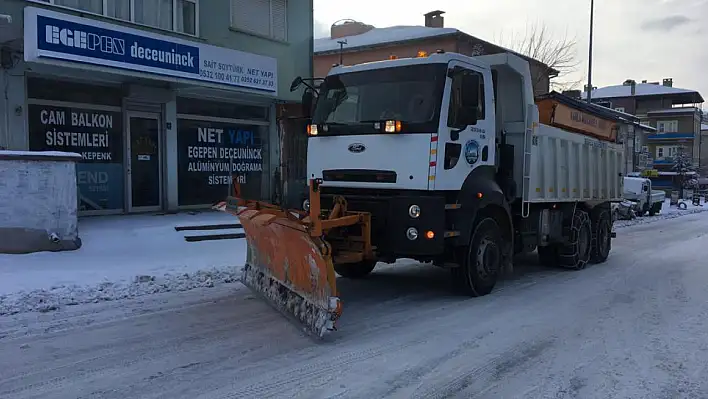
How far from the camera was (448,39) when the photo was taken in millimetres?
26953

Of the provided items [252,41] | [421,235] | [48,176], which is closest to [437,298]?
[421,235]

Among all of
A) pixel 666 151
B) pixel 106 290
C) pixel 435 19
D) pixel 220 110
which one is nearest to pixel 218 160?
pixel 220 110

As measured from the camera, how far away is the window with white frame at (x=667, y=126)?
76438 millimetres

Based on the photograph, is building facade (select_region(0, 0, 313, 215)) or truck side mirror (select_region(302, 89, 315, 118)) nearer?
truck side mirror (select_region(302, 89, 315, 118))

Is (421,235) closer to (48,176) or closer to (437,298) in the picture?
(437,298)

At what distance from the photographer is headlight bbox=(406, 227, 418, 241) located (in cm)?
651

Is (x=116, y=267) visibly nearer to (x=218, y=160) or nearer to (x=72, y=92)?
(x=72, y=92)

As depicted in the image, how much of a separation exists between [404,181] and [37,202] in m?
5.87

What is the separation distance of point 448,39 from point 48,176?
69.9 ft

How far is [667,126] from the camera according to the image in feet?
253

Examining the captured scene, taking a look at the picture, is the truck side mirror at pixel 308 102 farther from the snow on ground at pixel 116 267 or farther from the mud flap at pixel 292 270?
the snow on ground at pixel 116 267

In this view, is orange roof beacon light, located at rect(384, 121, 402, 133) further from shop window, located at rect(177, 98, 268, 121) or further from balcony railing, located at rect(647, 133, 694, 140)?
balcony railing, located at rect(647, 133, 694, 140)

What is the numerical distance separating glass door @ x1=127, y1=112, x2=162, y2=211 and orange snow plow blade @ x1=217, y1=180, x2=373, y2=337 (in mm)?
6779

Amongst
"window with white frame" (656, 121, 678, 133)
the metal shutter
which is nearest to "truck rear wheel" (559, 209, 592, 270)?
the metal shutter
